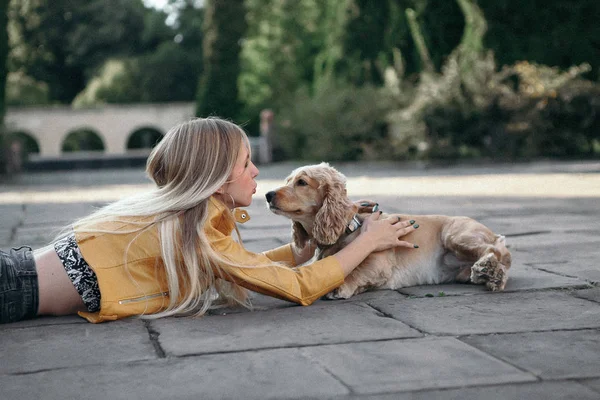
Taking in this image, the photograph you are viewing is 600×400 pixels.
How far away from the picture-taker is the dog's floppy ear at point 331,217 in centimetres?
380

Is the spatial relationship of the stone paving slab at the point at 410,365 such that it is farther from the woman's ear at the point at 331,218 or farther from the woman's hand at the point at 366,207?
the woman's hand at the point at 366,207

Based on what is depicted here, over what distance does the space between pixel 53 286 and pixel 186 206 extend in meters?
0.68

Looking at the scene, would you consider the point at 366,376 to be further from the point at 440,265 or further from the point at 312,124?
the point at 312,124

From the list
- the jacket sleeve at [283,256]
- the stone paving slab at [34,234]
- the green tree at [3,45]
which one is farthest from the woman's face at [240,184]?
the green tree at [3,45]

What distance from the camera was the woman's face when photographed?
11.9 feet

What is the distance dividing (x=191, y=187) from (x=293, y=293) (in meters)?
0.65

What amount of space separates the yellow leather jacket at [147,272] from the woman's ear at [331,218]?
0.90 feet

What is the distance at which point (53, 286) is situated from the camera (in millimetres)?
3477

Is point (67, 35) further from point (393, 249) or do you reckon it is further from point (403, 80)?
point (393, 249)

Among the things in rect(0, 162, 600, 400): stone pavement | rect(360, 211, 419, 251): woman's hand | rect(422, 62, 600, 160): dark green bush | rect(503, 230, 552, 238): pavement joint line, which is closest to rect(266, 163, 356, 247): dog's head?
rect(360, 211, 419, 251): woman's hand

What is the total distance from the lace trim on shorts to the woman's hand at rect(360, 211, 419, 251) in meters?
1.27

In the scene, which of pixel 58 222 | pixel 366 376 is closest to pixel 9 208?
pixel 58 222

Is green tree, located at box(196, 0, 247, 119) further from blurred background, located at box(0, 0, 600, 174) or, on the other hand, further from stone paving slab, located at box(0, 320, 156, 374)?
stone paving slab, located at box(0, 320, 156, 374)

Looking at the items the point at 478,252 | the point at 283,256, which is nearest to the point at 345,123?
the point at 283,256
